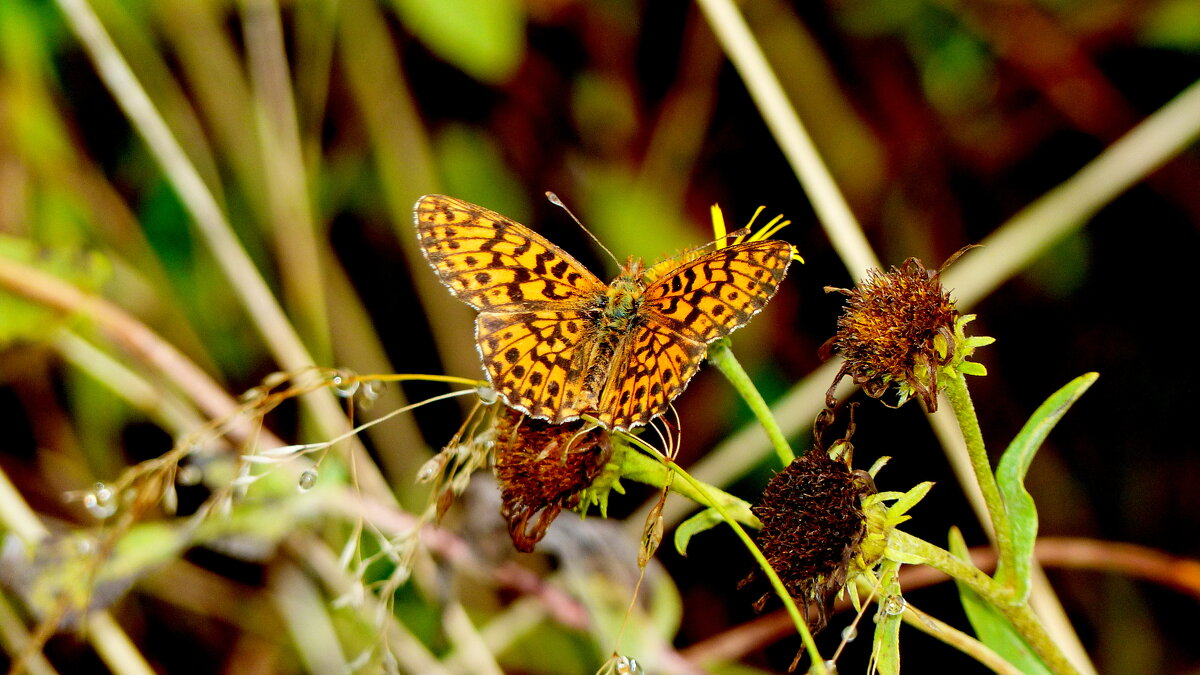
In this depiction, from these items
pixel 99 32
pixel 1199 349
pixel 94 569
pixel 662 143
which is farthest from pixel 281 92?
pixel 1199 349

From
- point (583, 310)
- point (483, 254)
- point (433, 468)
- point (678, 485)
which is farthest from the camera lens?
point (583, 310)

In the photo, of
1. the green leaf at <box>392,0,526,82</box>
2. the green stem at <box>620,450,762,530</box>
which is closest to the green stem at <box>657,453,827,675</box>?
the green stem at <box>620,450,762,530</box>

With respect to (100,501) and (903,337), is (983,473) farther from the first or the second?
(100,501)

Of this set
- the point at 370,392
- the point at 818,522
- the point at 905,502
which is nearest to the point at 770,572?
the point at 818,522

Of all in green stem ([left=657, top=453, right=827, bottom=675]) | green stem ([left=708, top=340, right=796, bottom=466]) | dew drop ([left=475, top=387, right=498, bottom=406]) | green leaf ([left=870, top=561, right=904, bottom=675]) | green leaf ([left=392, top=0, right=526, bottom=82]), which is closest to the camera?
green stem ([left=657, top=453, right=827, bottom=675])

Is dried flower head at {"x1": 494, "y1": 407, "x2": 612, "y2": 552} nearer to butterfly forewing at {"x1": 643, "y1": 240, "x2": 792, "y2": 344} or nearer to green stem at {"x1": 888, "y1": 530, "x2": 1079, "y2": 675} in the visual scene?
butterfly forewing at {"x1": 643, "y1": 240, "x2": 792, "y2": 344}

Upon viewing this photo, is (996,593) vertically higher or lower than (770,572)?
lower

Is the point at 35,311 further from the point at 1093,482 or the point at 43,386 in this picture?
the point at 1093,482
